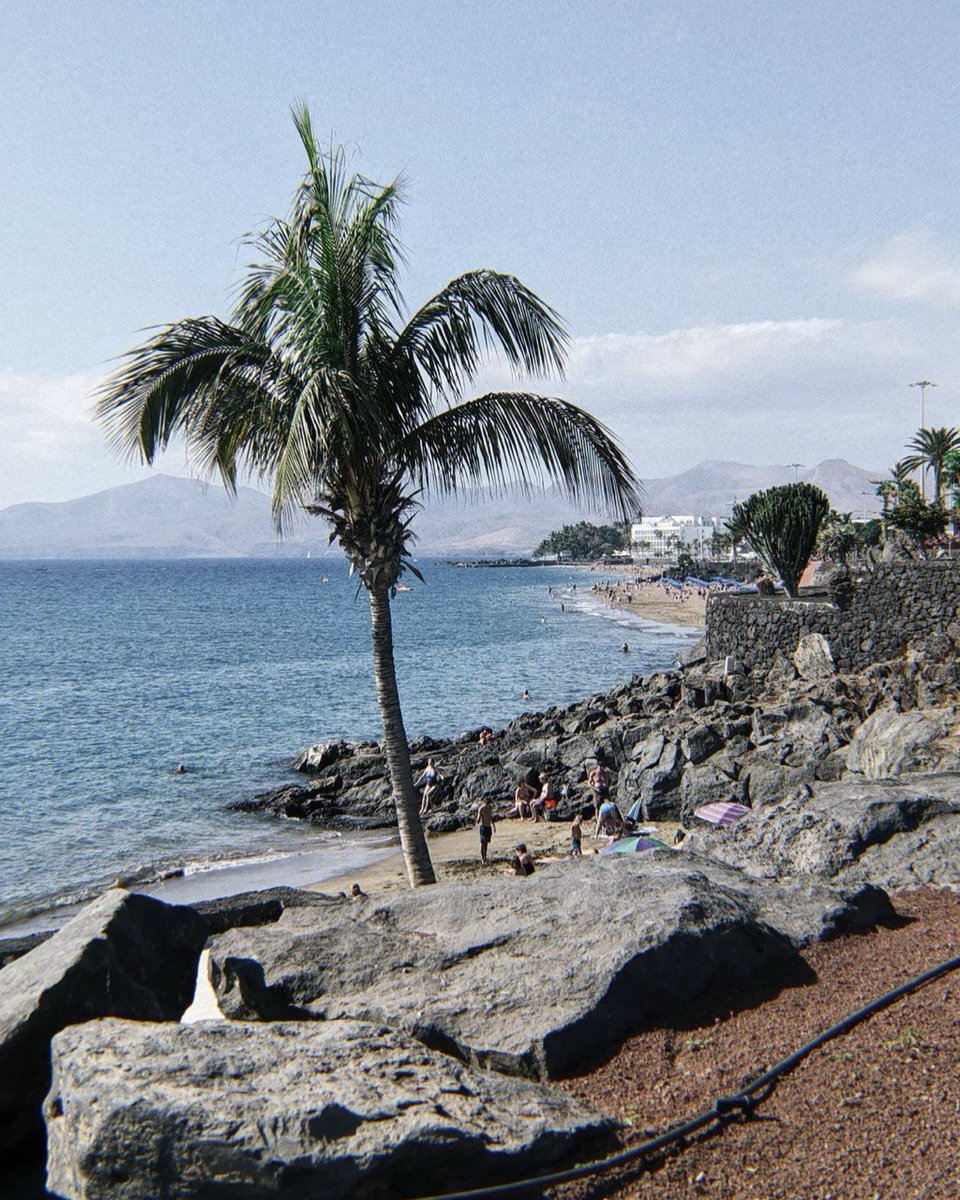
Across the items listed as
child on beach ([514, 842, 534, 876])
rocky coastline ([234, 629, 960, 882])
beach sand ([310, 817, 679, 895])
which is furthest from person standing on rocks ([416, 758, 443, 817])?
child on beach ([514, 842, 534, 876])

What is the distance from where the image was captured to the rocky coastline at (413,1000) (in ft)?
14.2

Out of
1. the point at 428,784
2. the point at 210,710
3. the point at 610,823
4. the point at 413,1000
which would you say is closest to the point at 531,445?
the point at 413,1000

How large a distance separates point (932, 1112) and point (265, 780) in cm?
3020

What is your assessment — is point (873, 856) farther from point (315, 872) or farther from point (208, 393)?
point (315, 872)

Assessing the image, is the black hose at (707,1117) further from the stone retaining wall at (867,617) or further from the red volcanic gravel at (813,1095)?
the stone retaining wall at (867,617)

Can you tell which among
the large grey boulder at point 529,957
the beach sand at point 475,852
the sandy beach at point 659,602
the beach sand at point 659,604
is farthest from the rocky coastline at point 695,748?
the sandy beach at point 659,602

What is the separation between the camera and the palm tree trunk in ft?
39.0

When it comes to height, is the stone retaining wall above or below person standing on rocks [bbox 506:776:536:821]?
above

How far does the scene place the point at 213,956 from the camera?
727cm

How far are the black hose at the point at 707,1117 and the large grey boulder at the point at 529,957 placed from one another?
77 cm

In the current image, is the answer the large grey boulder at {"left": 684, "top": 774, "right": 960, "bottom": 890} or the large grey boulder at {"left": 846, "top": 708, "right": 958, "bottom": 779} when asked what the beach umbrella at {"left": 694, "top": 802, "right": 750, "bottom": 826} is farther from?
the large grey boulder at {"left": 684, "top": 774, "right": 960, "bottom": 890}

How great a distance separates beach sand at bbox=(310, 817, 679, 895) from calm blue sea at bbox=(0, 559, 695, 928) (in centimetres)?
141

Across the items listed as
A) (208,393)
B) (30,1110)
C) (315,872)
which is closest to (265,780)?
(315,872)

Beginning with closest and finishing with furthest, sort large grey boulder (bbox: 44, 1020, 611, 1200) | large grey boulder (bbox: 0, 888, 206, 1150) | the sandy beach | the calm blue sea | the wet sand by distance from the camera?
1. large grey boulder (bbox: 44, 1020, 611, 1200)
2. large grey boulder (bbox: 0, 888, 206, 1150)
3. the calm blue sea
4. the wet sand
5. the sandy beach
